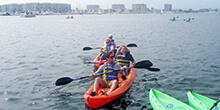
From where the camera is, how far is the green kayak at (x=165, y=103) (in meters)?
6.56

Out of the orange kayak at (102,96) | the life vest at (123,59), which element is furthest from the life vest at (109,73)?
the life vest at (123,59)

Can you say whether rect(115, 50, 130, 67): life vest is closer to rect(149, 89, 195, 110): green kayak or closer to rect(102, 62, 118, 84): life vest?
rect(102, 62, 118, 84): life vest

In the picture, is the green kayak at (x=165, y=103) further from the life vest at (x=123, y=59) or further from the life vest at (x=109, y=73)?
the life vest at (x=123, y=59)

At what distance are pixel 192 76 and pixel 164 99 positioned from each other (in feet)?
15.7

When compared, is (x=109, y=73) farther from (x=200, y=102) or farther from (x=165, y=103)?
(x=200, y=102)

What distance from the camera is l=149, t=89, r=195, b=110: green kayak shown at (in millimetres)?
6562

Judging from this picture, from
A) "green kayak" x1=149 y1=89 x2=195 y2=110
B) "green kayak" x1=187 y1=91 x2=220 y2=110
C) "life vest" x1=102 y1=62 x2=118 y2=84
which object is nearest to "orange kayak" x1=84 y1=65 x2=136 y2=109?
"life vest" x1=102 y1=62 x2=118 y2=84

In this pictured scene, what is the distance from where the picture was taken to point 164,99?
7168mm

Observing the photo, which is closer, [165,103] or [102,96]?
[165,103]

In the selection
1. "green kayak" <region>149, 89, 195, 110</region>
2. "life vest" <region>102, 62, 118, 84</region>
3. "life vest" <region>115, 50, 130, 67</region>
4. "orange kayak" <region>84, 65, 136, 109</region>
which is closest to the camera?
"green kayak" <region>149, 89, 195, 110</region>

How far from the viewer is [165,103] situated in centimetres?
696

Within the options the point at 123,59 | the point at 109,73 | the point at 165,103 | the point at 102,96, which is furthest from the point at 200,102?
the point at 123,59

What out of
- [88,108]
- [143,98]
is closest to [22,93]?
[88,108]

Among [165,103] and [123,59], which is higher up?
[123,59]
